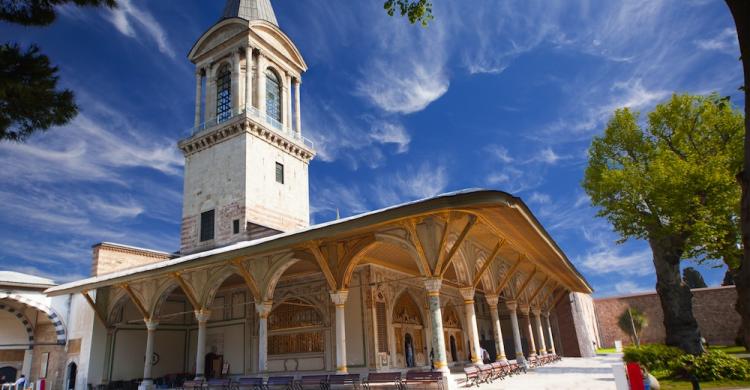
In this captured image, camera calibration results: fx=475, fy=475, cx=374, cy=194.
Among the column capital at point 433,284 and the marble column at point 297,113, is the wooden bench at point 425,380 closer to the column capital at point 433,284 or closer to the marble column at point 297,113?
the column capital at point 433,284

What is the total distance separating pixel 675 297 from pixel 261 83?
22313mm

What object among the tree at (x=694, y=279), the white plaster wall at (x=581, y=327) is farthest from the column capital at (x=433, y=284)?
the tree at (x=694, y=279)

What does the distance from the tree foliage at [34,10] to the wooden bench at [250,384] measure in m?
9.66

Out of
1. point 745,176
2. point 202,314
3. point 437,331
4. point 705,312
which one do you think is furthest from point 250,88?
point 705,312

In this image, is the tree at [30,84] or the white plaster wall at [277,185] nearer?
the tree at [30,84]

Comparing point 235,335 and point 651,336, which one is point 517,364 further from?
point 651,336

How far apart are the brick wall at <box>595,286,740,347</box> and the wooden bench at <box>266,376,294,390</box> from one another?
2838 centimetres


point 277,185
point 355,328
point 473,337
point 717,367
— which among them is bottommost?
point 717,367

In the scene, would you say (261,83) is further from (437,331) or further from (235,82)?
(437,331)

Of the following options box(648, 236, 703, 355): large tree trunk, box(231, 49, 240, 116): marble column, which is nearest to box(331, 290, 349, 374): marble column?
box(648, 236, 703, 355): large tree trunk

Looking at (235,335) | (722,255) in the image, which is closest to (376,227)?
(235,335)

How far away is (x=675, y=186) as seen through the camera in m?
17.8

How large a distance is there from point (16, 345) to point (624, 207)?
2673 centimetres

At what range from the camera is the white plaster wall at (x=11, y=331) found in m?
21.1
